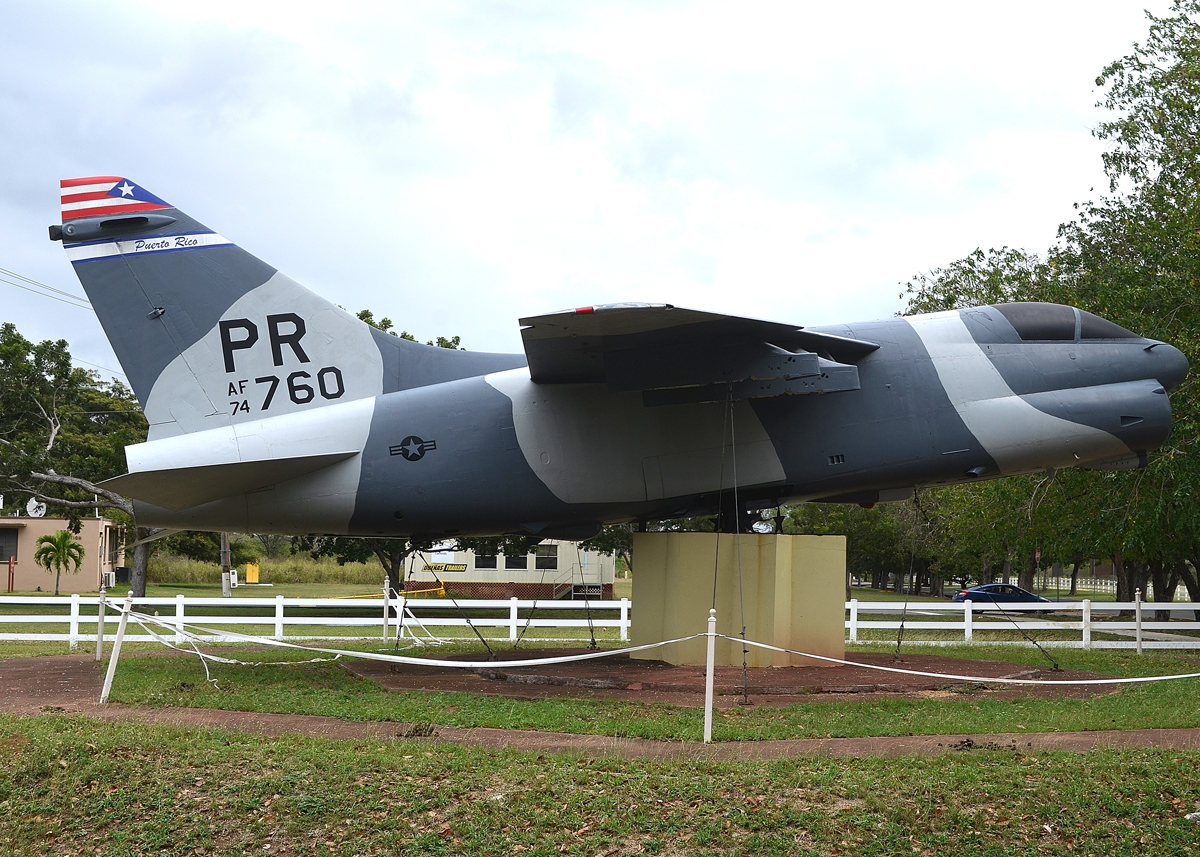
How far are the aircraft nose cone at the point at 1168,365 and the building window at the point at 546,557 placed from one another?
3382 centimetres

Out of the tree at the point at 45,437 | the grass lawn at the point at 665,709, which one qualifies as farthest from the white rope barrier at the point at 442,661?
the tree at the point at 45,437

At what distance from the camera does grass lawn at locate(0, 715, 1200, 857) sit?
271 inches

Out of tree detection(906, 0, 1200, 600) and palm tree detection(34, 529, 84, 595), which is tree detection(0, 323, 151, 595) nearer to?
palm tree detection(34, 529, 84, 595)

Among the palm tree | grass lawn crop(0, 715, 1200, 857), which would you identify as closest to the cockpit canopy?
grass lawn crop(0, 715, 1200, 857)

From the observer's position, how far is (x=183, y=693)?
11.2 metres

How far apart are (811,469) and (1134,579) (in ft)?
89.5

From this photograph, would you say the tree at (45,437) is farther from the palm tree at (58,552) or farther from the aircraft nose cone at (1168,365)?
the aircraft nose cone at (1168,365)

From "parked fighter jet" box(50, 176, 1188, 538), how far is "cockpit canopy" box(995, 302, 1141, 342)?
0.29 metres

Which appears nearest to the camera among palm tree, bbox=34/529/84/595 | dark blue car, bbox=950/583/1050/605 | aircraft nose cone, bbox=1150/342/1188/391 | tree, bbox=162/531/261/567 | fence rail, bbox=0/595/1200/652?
aircraft nose cone, bbox=1150/342/1188/391

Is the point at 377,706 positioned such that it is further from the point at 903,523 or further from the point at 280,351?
the point at 903,523

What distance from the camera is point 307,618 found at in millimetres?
20562

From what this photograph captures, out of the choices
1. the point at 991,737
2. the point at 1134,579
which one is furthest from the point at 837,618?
the point at 1134,579

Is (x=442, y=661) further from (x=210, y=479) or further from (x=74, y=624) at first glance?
(x=74, y=624)

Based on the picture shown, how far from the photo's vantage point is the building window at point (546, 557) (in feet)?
149
